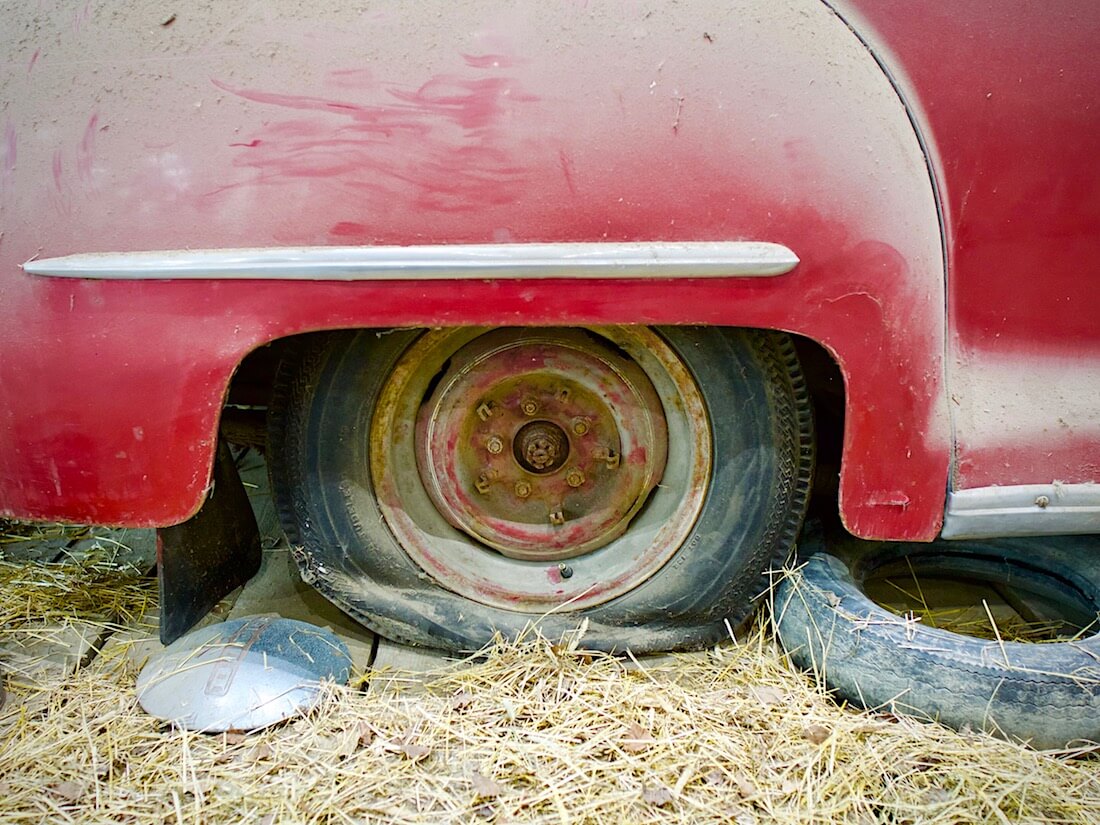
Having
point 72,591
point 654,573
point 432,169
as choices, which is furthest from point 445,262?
point 72,591

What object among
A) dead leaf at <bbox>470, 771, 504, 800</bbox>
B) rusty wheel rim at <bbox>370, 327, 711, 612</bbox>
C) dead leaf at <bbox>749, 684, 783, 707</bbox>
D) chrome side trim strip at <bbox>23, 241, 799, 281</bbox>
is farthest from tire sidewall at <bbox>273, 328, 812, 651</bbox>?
dead leaf at <bbox>470, 771, 504, 800</bbox>

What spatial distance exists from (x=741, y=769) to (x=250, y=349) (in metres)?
1.08

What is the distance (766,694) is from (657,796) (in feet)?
1.15

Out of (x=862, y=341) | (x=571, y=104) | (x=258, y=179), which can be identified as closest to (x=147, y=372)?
(x=258, y=179)

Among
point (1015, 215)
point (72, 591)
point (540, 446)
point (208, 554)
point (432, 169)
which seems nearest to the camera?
point (432, 169)

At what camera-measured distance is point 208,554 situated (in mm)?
1838

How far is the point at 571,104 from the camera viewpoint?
4.32ft

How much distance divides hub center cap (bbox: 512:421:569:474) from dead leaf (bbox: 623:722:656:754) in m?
0.52

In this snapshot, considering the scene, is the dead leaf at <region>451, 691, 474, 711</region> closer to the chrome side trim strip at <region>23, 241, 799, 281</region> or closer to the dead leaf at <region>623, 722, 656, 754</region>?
the dead leaf at <region>623, 722, 656, 754</region>

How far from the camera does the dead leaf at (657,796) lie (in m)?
1.37

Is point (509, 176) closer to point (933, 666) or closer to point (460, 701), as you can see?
point (460, 701)

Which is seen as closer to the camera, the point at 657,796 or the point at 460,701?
the point at 657,796

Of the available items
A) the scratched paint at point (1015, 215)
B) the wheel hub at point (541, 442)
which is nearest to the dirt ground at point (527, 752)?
the wheel hub at point (541, 442)

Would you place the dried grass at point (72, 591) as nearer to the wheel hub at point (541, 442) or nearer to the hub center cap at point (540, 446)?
the wheel hub at point (541, 442)
